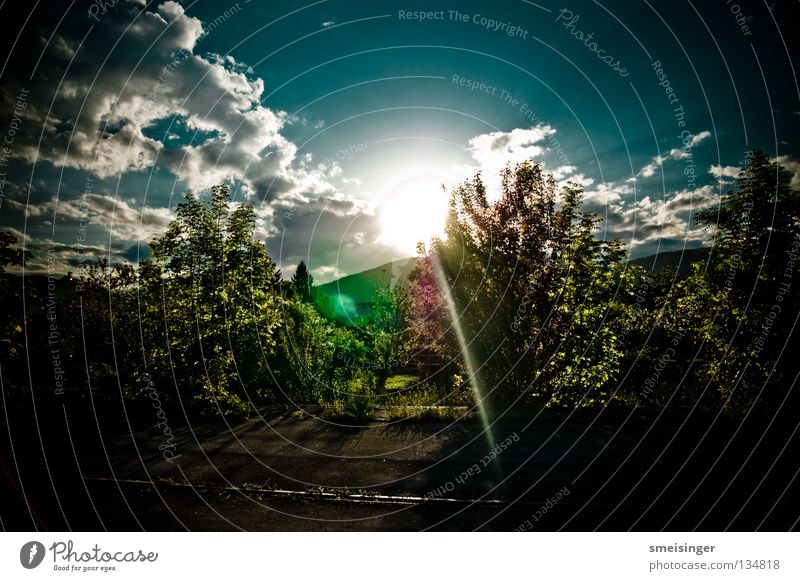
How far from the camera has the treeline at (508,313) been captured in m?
11.4

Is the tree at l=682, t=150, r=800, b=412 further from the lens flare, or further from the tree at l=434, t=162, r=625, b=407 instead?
the lens flare

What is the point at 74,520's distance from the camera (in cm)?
655

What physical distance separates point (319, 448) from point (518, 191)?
40.1 feet

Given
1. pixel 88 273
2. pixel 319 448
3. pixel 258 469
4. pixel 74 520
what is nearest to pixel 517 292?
pixel 319 448

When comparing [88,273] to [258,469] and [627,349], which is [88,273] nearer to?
[258,469]
